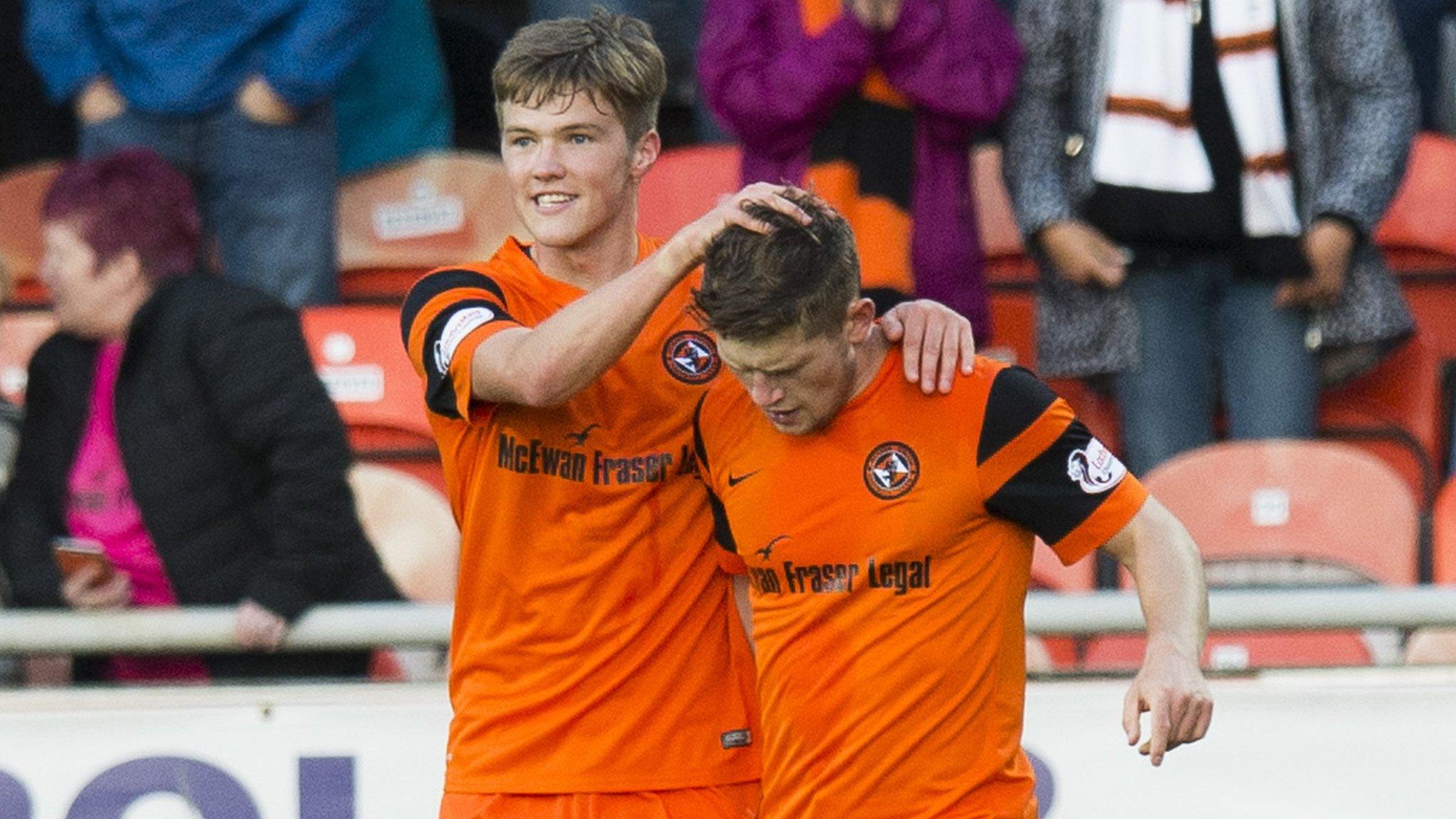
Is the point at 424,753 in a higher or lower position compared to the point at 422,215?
lower

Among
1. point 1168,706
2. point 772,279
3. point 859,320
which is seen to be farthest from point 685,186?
point 1168,706

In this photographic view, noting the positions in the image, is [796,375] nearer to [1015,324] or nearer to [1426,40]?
[1015,324]

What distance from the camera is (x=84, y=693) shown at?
4055 millimetres

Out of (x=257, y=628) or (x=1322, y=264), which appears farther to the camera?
(x=1322, y=264)

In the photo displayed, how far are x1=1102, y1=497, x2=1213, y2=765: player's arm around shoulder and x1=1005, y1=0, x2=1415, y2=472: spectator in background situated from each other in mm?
2205

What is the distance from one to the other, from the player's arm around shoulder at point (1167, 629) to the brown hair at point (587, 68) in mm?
897

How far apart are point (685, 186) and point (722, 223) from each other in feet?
11.1

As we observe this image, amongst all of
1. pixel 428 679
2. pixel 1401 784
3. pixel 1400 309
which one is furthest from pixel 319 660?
pixel 1400 309

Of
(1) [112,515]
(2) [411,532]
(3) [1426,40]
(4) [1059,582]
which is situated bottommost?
(4) [1059,582]

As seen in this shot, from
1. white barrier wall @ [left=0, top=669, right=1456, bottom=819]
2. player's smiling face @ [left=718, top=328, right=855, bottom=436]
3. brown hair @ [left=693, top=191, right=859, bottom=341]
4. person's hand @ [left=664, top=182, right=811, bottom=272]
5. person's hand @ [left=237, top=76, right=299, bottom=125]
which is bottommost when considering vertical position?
white barrier wall @ [left=0, top=669, right=1456, bottom=819]

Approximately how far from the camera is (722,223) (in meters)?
2.69

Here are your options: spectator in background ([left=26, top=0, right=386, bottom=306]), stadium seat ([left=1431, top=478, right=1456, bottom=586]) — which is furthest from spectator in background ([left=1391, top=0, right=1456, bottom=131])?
spectator in background ([left=26, top=0, right=386, bottom=306])

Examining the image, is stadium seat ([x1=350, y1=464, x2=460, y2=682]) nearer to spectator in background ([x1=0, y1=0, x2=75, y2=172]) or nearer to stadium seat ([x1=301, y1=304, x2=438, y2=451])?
stadium seat ([x1=301, y1=304, x2=438, y2=451])

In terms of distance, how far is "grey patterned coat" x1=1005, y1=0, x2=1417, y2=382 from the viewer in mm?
5176
